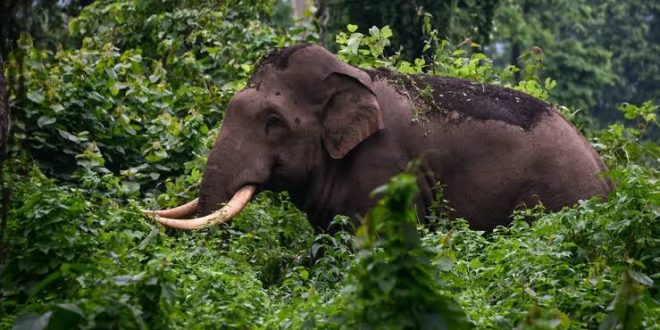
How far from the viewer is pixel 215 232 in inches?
364

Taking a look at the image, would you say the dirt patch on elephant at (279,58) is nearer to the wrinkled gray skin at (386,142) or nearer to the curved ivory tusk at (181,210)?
the wrinkled gray skin at (386,142)

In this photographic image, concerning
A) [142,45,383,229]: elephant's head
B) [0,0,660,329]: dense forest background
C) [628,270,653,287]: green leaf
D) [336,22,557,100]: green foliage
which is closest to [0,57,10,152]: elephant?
[0,0,660,329]: dense forest background

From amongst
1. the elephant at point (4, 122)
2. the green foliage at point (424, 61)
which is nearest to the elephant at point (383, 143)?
the green foliage at point (424, 61)

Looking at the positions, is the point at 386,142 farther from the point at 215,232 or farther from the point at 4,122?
the point at 4,122

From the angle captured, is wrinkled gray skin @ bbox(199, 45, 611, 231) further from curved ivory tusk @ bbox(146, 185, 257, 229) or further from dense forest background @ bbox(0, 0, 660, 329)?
dense forest background @ bbox(0, 0, 660, 329)

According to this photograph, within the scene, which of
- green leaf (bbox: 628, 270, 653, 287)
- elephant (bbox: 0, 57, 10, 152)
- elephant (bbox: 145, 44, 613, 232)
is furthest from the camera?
elephant (bbox: 145, 44, 613, 232)

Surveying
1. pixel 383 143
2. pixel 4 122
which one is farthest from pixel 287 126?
pixel 4 122

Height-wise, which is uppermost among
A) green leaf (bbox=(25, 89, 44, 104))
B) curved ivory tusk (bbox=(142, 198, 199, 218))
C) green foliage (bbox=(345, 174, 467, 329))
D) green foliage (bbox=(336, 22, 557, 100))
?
green foliage (bbox=(336, 22, 557, 100))

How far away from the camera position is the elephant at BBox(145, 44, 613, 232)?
9984mm

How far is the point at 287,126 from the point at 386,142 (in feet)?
2.35

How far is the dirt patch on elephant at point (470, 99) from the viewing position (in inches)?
404

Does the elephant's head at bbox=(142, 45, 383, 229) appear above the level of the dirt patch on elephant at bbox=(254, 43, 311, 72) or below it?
below

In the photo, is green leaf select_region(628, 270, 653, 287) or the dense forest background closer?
the dense forest background

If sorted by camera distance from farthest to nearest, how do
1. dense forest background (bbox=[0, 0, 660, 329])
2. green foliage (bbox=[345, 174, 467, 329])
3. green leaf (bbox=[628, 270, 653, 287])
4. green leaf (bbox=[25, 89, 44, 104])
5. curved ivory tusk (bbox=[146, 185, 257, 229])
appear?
green leaf (bbox=[25, 89, 44, 104]) < curved ivory tusk (bbox=[146, 185, 257, 229]) < green leaf (bbox=[628, 270, 653, 287]) < dense forest background (bbox=[0, 0, 660, 329]) < green foliage (bbox=[345, 174, 467, 329])
